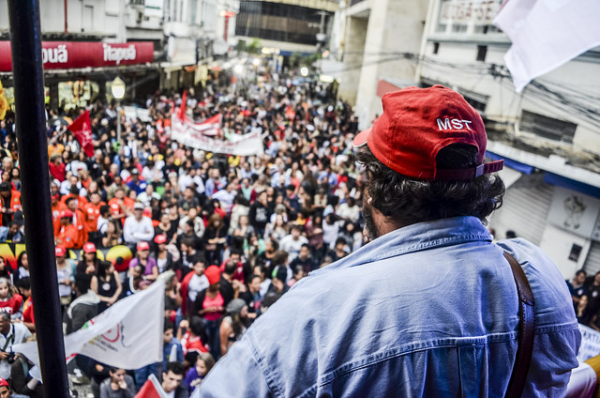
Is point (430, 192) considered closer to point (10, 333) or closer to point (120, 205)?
point (10, 333)

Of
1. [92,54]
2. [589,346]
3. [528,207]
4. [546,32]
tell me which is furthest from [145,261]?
[92,54]

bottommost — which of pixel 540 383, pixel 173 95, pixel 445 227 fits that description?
pixel 173 95

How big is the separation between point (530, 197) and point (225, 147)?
27.5ft

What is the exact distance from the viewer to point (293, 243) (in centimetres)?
801

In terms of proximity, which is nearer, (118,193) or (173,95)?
(118,193)

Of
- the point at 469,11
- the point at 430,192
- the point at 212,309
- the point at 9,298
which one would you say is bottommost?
the point at 212,309

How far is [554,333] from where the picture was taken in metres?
1.25

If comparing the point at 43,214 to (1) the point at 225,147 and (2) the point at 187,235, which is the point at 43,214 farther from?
(1) the point at 225,147

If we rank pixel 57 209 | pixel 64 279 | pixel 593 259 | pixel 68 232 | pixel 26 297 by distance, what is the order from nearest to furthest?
pixel 26 297, pixel 64 279, pixel 68 232, pixel 57 209, pixel 593 259

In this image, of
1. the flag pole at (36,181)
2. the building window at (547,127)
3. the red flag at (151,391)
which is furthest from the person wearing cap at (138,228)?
the building window at (547,127)

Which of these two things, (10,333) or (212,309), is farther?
(212,309)

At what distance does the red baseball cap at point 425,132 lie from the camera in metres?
1.24

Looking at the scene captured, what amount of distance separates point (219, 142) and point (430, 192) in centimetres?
1123

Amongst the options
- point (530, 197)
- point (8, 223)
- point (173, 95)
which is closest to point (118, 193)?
point (8, 223)
